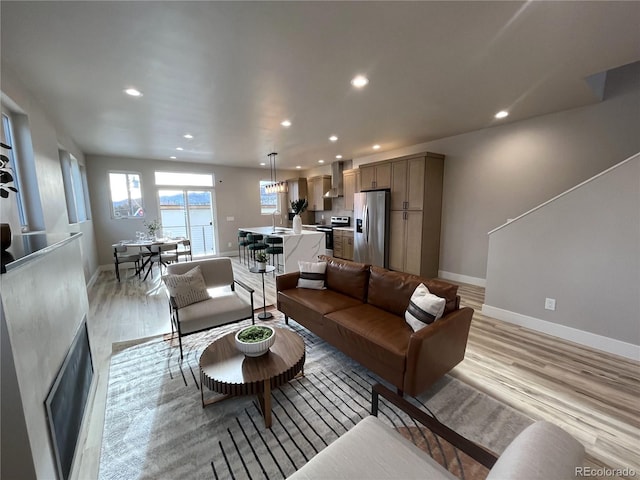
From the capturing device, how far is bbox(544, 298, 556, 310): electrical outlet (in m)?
2.97

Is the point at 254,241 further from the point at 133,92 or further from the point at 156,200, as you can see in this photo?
the point at 133,92

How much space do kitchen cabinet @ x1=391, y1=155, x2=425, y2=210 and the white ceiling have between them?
1060 millimetres

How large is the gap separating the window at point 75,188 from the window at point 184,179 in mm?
1529

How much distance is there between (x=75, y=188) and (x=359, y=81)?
596cm

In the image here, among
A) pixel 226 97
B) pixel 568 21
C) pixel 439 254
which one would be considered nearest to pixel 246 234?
pixel 226 97

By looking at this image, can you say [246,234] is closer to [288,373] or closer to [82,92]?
[82,92]

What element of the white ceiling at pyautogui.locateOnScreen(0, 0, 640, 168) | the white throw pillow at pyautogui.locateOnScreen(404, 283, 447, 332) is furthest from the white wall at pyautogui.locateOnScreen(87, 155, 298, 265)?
the white throw pillow at pyautogui.locateOnScreen(404, 283, 447, 332)

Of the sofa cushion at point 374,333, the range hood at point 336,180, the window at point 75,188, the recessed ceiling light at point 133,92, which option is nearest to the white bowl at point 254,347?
the sofa cushion at point 374,333

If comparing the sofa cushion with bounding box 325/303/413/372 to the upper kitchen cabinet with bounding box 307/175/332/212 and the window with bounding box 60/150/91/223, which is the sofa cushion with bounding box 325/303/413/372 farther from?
the upper kitchen cabinet with bounding box 307/175/332/212

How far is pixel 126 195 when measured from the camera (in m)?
6.45

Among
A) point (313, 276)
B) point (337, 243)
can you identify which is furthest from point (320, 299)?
point (337, 243)

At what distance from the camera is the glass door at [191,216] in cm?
706

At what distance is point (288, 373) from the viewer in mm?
1786
